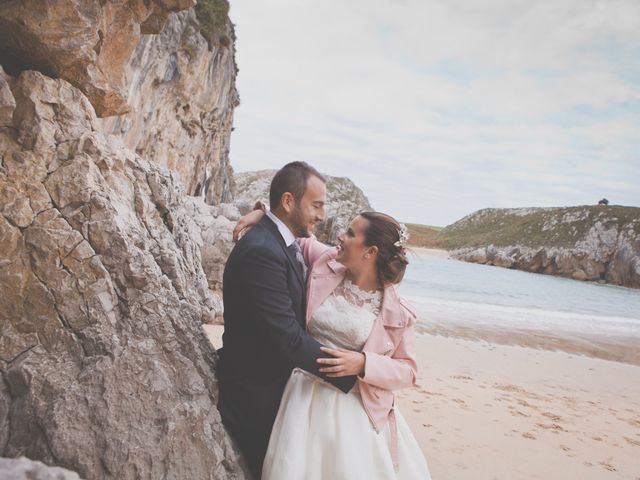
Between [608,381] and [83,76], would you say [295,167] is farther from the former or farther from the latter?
[608,381]

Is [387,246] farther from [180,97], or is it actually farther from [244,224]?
[180,97]

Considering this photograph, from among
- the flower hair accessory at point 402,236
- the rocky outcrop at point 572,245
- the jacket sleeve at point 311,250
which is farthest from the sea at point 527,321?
the rocky outcrop at point 572,245

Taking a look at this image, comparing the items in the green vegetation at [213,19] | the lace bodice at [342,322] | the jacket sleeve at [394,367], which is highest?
the green vegetation at [213,19]

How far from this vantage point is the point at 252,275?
261cm

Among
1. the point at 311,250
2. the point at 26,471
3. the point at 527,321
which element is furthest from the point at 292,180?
the point at 527,321

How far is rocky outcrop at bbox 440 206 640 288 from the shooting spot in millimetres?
59344

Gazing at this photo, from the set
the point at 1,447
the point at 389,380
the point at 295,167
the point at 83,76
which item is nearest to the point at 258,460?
the point at 389,380

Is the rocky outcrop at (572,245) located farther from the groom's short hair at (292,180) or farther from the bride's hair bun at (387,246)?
the groom's short hair at (292,180)

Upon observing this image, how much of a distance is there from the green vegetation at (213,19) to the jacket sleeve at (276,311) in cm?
2574

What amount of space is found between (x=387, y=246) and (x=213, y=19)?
89.0 ft

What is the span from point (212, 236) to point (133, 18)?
448 inches

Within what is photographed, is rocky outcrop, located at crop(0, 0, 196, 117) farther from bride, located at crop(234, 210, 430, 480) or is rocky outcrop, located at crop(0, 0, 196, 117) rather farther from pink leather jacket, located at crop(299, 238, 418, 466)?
pink leather jacket, located at crop(299, 238, 418, 466)

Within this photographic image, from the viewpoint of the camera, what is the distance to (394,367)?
9.24 ft

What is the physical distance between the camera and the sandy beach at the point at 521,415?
5391 mm
